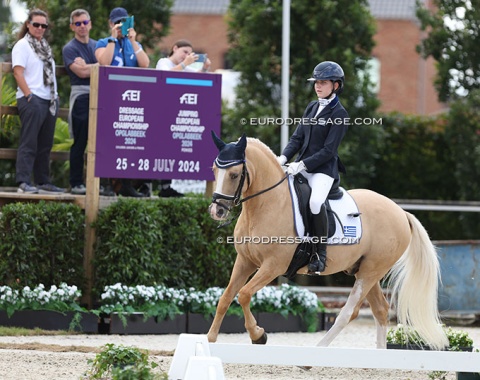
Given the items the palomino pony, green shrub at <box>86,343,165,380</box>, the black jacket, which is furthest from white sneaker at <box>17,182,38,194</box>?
green shrub at <box>86,343,165,380</box>

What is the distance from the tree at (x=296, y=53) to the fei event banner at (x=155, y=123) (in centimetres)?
406

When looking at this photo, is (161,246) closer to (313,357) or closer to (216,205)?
(216,205)

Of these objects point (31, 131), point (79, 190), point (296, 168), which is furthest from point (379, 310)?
point (31, 131)

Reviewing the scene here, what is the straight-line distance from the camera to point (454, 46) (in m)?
18.0

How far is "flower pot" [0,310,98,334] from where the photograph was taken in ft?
38.7

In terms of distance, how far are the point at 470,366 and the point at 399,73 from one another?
103 feet

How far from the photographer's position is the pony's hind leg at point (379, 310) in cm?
1031

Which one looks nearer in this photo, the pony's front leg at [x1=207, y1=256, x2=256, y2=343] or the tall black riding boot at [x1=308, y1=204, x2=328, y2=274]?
the pony's front leg at [x1=207, y1=256, x2=256, y2=343]

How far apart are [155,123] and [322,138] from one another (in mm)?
3346

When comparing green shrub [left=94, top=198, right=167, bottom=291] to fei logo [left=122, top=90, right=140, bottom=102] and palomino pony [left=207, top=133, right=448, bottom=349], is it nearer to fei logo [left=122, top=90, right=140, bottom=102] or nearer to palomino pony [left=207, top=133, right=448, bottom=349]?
fei logo [left=122, top=90, right=140, bottom=102]

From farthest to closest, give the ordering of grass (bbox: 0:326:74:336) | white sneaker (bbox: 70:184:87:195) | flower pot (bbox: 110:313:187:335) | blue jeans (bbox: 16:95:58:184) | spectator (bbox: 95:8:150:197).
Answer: white sneaker (bbox: 70:184:87:195), spectator (bbox: 95:8:150:197), blue jeans (bbox: 16:95:58:184), flower pot (bbox: 110:313:187:335), grass (bbox: 0:326:74:336)

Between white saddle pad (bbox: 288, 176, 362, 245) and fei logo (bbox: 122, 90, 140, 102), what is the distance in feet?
11.0

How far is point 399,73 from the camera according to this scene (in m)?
38.2

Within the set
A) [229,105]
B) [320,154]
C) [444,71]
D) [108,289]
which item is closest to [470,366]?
[320,154]
